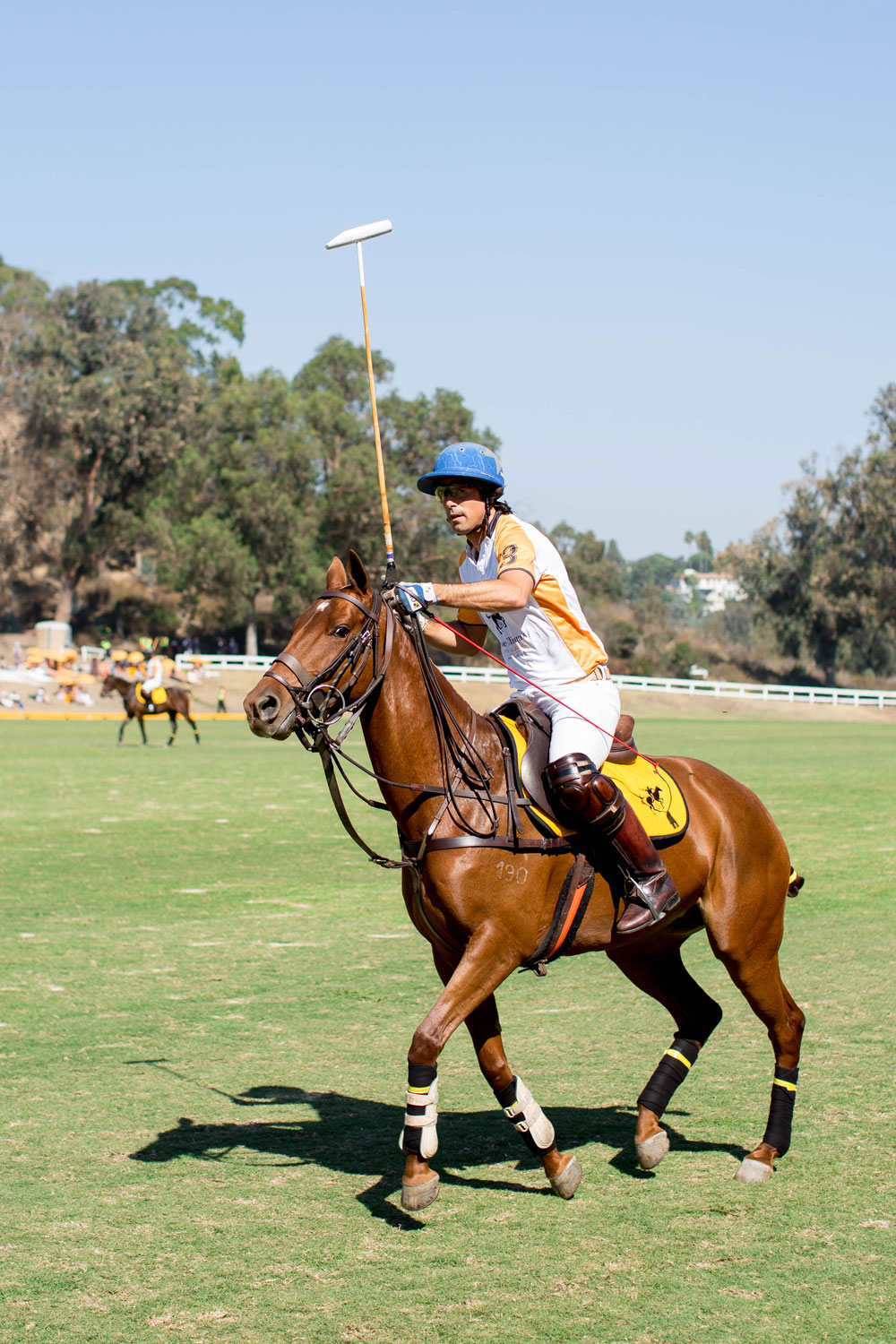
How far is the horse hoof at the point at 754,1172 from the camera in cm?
536

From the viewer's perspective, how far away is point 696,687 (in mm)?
64500

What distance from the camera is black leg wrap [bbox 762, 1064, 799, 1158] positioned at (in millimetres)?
5602

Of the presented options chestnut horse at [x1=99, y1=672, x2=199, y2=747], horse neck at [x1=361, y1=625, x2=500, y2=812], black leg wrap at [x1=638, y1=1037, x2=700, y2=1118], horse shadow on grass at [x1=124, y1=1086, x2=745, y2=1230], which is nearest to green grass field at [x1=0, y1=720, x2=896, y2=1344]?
horse shadow on grass at [x1=124, y1=1086, x2=745, y2=1230]

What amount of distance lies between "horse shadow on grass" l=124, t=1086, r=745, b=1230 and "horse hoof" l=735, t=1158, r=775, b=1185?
1.13ft

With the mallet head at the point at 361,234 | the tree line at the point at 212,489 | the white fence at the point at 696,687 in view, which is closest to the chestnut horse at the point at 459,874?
the mallet head at the point at 361,234

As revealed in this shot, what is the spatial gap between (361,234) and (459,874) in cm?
309

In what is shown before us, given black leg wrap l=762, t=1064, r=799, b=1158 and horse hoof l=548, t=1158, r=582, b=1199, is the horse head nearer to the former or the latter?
horse hoof l=548, t=1158, r=582, b=1199

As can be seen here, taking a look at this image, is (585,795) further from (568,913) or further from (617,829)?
(568,913)

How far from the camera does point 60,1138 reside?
5.83 metres

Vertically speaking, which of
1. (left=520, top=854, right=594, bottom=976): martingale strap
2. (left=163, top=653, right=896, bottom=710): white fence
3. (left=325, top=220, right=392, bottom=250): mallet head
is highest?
(left=325, top=220, right=392, bottom=250): mallet head

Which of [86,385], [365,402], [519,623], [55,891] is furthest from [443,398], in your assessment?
[519,623]

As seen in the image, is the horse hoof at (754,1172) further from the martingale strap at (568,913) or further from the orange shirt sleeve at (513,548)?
the orange shirt sleeve at (513,548)

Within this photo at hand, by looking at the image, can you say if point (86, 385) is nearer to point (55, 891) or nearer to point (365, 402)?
point (365, 402)

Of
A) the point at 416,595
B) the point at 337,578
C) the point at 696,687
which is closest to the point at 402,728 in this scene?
the point at 416,595
